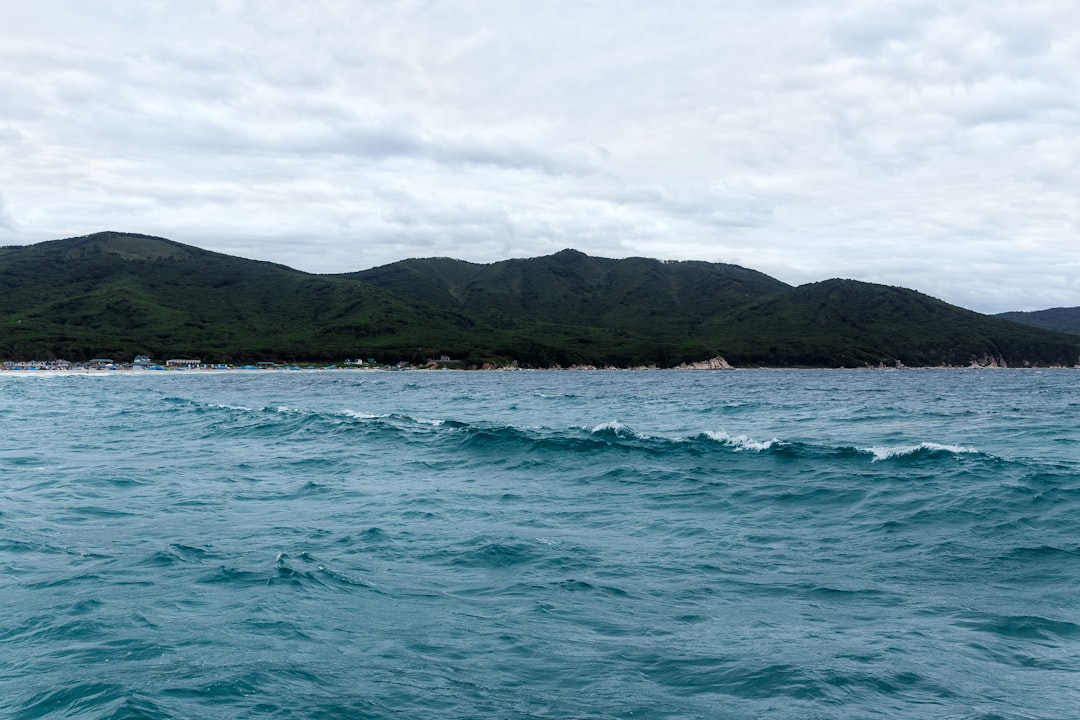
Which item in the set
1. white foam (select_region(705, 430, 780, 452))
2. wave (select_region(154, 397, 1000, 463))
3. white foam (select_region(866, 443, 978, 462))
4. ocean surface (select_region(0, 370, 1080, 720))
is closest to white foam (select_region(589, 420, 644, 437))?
wave (select_region(154, 397, 1000, 463))

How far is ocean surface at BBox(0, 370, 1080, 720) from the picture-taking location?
384 inches

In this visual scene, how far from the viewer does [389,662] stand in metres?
10.7

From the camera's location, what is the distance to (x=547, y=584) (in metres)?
14.7

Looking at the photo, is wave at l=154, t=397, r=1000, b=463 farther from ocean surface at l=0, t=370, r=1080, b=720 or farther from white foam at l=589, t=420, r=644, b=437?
ocean surface at l=0, t=370, r=1080, b=720

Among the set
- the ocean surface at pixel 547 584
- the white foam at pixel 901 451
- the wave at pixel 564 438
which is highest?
the white foam at pixel 901 451

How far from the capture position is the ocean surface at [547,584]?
32.0 ft

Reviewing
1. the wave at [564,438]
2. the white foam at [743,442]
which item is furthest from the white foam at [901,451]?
the white foam at [743,442]

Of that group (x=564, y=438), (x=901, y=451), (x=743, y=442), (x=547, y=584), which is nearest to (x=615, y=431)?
(x=564, y=438)

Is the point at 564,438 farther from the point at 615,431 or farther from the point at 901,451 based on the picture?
the point at 901,451

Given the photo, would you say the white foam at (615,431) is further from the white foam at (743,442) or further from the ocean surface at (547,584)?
the ocean surface at (547,584)

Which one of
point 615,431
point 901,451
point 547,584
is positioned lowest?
point 547,584

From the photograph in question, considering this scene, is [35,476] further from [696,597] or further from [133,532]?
[696,597]

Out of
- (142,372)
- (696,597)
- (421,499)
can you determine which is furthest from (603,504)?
(142,372)

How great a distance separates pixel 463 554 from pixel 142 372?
155m
